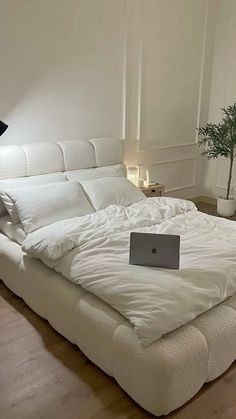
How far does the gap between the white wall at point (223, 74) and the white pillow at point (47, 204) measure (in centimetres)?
265

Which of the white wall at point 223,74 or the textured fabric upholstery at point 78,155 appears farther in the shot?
the white wall at point 223,74

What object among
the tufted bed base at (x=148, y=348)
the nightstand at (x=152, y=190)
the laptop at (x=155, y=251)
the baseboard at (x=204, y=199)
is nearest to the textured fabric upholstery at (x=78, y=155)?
the nightstand at (x=152, y=190)

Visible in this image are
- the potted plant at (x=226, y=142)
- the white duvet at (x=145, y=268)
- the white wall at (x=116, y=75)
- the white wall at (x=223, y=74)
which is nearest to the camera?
the white duvet at (x=145, y=268)

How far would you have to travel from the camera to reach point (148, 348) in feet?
5.16

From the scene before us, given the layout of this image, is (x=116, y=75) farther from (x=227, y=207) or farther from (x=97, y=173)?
(x=227, y=207)

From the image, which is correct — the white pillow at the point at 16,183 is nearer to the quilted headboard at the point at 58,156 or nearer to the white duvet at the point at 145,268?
the quilted headboard at the point at 58,156

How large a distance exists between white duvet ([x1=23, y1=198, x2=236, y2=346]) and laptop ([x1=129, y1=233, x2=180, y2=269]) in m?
0.06

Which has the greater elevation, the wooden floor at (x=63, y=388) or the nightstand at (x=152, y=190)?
the nightstand at (x=152, y=190)

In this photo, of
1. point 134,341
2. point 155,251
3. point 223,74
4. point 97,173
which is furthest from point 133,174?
point 134,341

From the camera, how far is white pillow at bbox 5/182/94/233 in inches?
103

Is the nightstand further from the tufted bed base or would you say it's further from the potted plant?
the tufted bed base

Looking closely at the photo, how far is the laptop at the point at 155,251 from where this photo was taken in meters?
2.00

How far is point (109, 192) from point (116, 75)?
146 centimetres

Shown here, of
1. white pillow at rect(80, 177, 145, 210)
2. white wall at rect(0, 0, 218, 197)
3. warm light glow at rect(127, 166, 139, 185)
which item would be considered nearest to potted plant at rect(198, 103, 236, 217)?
white wall at rect(0, 0, 218, 197)
